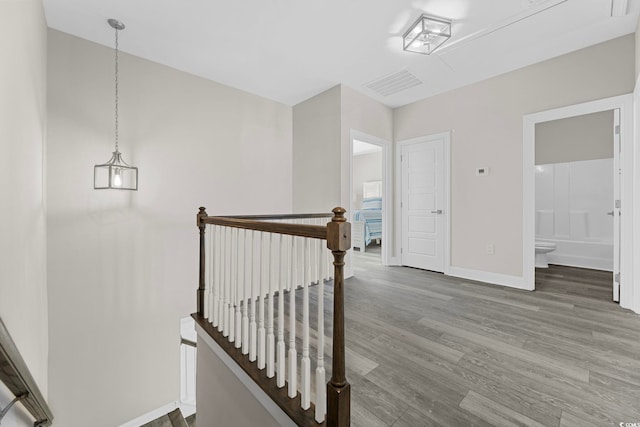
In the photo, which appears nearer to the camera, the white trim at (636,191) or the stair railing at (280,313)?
the stair railing at (280,313)

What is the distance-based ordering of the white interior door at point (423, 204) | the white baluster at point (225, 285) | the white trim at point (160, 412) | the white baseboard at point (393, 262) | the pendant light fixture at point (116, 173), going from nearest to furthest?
1. the white baluster at point (225, 285)
2. the pendant light fixture at point (116, 173)
3. the white trim at point (160, 412)
4. the white interior door at point (423, 204)
5. the white baseboard at point (393, 262)

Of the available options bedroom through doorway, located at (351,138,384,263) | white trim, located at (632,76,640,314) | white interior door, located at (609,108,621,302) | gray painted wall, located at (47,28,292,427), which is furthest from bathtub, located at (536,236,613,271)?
gray painted wall, located at (47,28,292,427)

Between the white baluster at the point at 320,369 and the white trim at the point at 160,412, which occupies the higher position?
the white baluster at the point at 320,369

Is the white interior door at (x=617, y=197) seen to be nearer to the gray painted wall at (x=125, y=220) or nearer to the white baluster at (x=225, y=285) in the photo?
the white baluster at (x=225, y=285)

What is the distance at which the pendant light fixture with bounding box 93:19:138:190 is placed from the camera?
8.24 ft

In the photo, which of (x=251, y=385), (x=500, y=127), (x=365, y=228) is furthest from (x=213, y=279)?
(x=365, y=228)

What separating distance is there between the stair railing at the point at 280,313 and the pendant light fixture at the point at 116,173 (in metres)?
1.07

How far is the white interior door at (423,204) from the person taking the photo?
3910 mm

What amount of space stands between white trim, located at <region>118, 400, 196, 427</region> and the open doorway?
480cm

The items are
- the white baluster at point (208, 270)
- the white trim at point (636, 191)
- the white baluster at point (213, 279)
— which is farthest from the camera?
the white trim at point (636, 191)

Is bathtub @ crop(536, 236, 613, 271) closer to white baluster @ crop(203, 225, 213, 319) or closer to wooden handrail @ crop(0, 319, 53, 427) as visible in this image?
white baluster @ crop(203, 225, 213, 319)

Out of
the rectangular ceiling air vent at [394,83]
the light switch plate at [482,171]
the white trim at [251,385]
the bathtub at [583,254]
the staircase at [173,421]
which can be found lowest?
the staircase at [173,421]

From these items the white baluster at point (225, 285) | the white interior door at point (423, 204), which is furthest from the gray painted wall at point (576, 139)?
the white baluster at point (225, 285)

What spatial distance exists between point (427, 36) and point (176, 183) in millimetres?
3072
